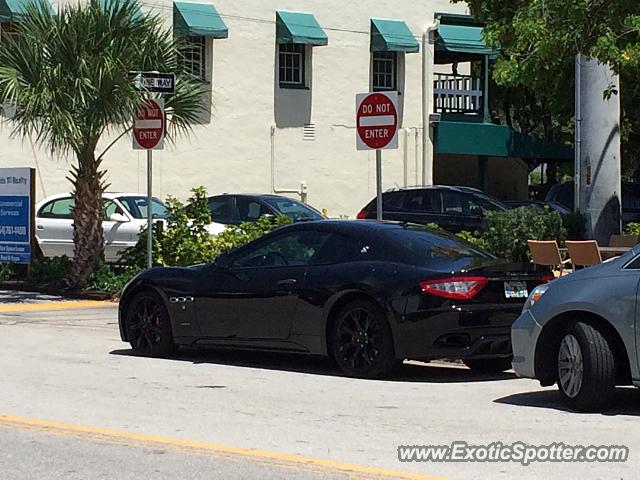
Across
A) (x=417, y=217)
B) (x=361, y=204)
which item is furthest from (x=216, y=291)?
(x=361, y=204)

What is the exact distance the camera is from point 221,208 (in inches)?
1009

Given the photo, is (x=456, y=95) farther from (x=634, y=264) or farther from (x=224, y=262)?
(x=634, y=264)

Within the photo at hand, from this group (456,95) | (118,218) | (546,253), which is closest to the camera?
(546,253)

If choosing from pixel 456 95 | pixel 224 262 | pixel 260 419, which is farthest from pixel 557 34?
pixel 456 95

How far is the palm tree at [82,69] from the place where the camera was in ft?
62.6

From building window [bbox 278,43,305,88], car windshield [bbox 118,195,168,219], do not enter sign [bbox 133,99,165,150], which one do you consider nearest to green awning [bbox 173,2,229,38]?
building window [bbox 278,43,305,88]

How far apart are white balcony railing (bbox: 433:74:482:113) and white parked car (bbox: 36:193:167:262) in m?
14.6

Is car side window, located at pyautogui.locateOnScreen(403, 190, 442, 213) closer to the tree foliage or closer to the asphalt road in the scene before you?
the tree foliage

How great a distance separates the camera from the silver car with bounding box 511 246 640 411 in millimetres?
9406

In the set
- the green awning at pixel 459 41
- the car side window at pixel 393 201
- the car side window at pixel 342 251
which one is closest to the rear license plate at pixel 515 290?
the car side window at pixel 342 251

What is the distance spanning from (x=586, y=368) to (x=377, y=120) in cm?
661

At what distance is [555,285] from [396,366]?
6.96 ft

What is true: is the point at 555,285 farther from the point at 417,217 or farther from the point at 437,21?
the point at 437,21

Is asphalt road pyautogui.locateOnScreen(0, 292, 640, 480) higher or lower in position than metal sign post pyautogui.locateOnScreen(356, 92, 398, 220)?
lower
